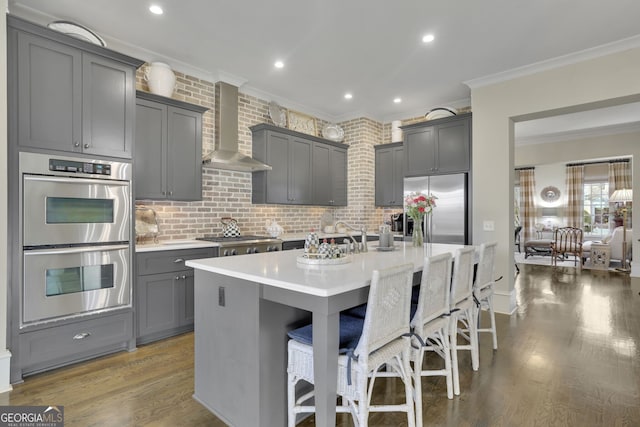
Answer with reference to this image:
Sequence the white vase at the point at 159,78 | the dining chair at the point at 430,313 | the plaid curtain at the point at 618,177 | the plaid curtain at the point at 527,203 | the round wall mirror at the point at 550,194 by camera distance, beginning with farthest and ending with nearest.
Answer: the plaid curtain at the point at 527,203
the round wall mirror at the point at 550,194
the plaid curtain at the point at 618,177
the white vase at the point at 159,78
the dining chair at the point at 430,313

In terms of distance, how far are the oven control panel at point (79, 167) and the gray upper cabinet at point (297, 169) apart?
2.11 metres

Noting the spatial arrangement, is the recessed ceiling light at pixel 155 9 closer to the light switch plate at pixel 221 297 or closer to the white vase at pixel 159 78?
the white vase at pixel 159 78

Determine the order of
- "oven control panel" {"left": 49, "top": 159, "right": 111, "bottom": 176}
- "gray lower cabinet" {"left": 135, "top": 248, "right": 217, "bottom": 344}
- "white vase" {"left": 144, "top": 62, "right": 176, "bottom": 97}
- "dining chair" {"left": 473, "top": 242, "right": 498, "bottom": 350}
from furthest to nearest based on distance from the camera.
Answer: "white vase" {"left": 144, "top": 62, "right": 176, "bottom": 97}, "gray lower cabinet" {"left": 135, "top": 248, "right": 217, "bottom": 344}, "dining chair" {"left": 473, "top": 242, "right": 498, "bottom": 350}, "oven control panel" {"left": 49, "top": 159, "right": 111, "bottom": 176}

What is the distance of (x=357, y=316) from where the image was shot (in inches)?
86.0

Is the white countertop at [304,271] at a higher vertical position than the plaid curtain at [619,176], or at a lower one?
lower

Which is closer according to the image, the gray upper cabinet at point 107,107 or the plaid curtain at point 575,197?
the gray upper cabinet at point 107,107

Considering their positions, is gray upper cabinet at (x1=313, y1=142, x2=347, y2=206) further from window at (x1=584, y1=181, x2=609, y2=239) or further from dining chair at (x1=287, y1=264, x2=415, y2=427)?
window at (x1=584, y1=181, x2=609, y2=239)

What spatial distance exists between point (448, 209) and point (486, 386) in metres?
2.71

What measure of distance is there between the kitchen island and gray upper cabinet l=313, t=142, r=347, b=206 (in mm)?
3366

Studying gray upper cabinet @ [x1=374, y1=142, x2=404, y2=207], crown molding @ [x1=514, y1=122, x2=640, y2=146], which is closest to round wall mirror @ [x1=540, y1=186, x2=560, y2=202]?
crown molding @ [x1=514, y1=122, x2=640, y2=146]

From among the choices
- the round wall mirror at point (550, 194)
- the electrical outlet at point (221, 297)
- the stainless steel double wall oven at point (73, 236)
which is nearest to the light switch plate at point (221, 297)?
the electrical outlet at point (221, 297)

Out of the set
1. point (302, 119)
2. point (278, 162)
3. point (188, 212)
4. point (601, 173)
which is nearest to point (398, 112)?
point (302, 119)

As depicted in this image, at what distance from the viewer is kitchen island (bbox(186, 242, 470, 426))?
1538mm

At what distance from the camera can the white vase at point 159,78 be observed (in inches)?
143
